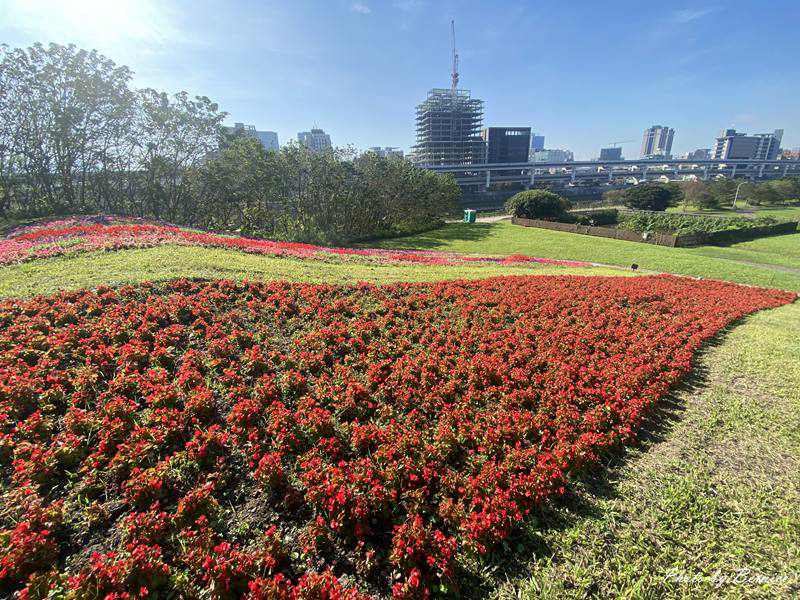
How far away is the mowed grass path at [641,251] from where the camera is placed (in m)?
25.8

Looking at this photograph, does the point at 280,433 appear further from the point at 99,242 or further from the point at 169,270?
the point at 99,242

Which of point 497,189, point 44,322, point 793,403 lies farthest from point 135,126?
point 497,189

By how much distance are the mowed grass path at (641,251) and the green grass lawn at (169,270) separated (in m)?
19.9

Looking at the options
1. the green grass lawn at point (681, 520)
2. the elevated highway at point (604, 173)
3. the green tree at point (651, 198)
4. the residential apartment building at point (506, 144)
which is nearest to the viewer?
the green grass lawn at point (681, 520)

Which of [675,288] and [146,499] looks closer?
[146,499]

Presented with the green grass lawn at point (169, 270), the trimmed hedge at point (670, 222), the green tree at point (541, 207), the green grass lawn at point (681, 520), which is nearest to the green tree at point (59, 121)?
the green grass lawn at point (169, 270)

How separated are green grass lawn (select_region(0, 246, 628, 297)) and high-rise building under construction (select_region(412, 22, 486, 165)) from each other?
163 m

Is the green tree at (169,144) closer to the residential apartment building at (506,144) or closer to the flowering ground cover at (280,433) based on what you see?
the flowering ground cover at (280,433)

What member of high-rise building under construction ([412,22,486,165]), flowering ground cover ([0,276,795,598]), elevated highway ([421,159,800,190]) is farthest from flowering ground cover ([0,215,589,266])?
high-rise building under construction ([412,22,486,165])

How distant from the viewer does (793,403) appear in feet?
26.8

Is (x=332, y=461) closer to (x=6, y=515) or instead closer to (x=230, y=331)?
(x=6, y=515)

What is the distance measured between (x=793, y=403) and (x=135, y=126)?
49.1 meters

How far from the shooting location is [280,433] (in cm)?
588

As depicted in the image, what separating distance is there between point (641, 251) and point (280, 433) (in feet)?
128
